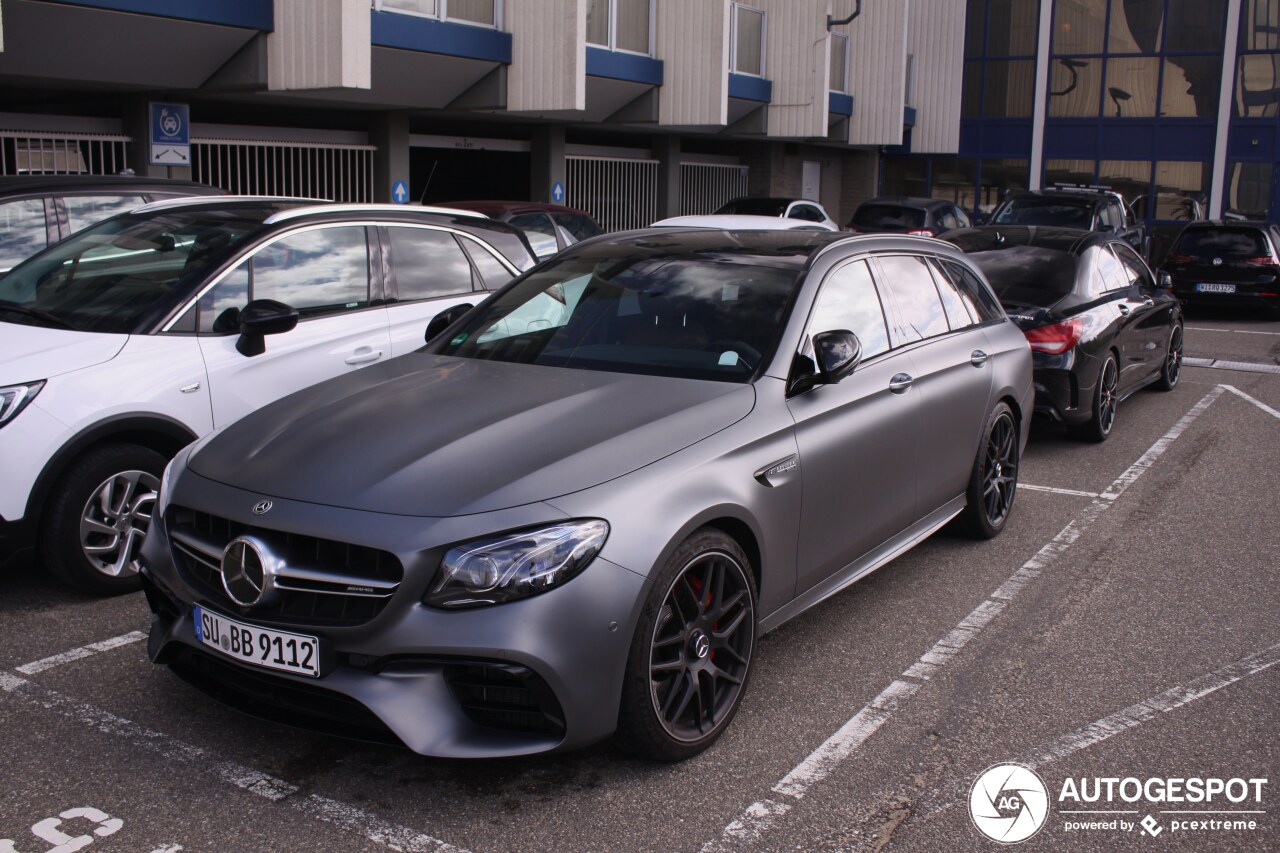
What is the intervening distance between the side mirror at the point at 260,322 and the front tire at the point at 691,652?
261cm

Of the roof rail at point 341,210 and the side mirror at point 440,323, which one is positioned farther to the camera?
the roof rail at point 341,210

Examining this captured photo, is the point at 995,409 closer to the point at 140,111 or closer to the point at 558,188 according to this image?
the point at 140,111

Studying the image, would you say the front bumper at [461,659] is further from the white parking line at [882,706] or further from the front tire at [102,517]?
the front tire at [102,517]

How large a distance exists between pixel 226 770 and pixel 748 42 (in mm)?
20717

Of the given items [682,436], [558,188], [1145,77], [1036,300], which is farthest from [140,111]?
[1145,77]

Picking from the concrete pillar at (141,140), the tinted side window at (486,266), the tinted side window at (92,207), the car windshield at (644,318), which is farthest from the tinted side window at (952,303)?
the concrete pillar at (141,140)

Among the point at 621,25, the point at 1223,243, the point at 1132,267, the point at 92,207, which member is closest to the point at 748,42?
the point at 621,25

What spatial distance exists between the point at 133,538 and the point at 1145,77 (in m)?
31.0

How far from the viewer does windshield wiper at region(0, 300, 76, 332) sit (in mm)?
5363

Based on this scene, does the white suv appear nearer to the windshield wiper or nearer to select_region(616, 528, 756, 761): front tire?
the windshield wiper

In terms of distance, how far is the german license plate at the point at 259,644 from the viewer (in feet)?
11.1

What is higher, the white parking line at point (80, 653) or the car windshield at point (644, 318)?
the car windshield at point (644, 318)

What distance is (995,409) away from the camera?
6.15 metres
